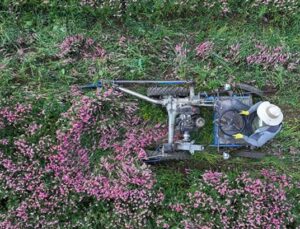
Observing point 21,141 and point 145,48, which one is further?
point 145,48

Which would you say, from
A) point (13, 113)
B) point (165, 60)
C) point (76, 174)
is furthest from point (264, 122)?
point (13, 113)

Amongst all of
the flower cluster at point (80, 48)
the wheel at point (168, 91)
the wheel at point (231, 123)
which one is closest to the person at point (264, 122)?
the wheel at point (231, 123)

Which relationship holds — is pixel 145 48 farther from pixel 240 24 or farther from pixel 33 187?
pixel 33 187

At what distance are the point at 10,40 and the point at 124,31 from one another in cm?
177

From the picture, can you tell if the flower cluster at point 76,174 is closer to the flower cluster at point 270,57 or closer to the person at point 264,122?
the person at point 264,122

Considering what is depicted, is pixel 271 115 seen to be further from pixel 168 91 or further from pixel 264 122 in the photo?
pixel 168 91

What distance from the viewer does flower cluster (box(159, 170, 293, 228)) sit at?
616cm

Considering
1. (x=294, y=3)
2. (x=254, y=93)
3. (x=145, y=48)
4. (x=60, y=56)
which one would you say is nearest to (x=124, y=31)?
(x=145, y=48)

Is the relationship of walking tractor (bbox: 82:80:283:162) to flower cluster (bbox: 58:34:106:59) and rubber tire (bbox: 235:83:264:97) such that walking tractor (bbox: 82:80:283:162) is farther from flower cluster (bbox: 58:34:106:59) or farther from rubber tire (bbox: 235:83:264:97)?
flower cluster (bbox: 58:34:106:59)

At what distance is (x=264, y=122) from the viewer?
227 inches

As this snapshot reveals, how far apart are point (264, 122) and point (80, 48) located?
9.96 feet

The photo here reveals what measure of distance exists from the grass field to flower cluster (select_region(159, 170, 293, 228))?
0.18m

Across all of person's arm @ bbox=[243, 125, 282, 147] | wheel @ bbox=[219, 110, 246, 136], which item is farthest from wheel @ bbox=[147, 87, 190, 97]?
person's arm @ bbox=[243, 125, 282, 147]

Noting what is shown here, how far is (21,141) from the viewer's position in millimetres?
6094
